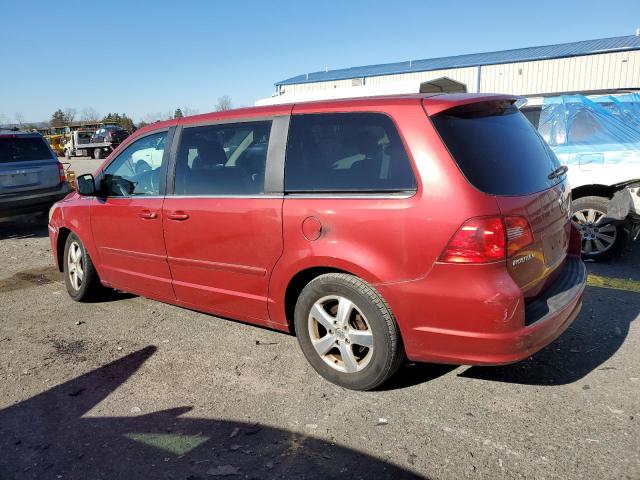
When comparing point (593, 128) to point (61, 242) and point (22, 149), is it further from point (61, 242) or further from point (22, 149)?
point (22, 149)

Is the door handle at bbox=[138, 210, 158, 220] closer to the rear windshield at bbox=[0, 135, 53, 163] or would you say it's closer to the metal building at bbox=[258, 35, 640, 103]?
the rear windshield at bbox=[0, 135, 53, 163]

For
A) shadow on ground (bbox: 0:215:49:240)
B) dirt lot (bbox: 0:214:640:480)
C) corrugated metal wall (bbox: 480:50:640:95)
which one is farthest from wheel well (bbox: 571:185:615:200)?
corrugated metal wall (bbox: 480:50:640:95)

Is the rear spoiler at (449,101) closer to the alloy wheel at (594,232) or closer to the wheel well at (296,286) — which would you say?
the wheel well at (296,286)

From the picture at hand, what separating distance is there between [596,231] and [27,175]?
906 cm

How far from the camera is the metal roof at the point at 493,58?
26.6 metres

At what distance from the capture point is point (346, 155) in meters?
3.23

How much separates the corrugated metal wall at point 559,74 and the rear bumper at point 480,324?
23.1 m

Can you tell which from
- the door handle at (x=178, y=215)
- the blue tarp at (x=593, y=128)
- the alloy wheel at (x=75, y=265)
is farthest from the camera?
the blue tarp at (x=593, y=128)

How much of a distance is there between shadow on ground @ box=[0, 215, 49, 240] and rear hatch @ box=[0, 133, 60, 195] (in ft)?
2.81

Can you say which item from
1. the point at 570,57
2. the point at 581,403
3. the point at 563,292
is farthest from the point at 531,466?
the point at 570,57

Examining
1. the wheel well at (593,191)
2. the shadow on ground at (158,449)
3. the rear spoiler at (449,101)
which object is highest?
the rear spoiler at (449,101)

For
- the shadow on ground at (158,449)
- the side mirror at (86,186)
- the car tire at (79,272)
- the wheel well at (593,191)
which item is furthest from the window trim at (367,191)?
the wheel well at (593,191)

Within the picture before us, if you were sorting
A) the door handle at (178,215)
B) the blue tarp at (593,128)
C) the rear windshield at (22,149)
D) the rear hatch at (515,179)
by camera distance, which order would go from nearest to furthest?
the rear hatch at (515,179), the door handle at (178,215), the blue tarp at (593,128), the rear windshield at (22,149)

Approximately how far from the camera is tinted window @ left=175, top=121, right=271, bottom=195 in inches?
144
